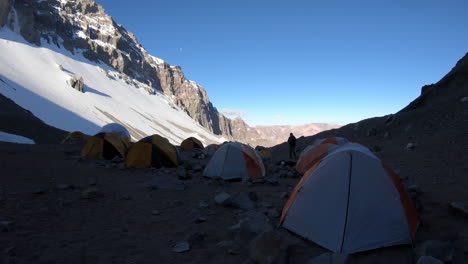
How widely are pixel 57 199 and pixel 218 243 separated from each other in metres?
4.80

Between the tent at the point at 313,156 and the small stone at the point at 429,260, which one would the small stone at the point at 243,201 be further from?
the tent at the point at 313,156

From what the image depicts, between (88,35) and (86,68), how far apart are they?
39648 millimetres

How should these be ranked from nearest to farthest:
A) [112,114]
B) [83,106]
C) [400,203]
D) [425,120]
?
[400,203] < [425,120] < [83,106] < [112,114]

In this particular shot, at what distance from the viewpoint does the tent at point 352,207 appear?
13.9ft

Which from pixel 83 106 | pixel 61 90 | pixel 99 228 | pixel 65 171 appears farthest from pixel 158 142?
pixel 61 90

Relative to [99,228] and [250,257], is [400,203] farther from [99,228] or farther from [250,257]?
[99,228]

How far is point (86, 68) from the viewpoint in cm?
11681

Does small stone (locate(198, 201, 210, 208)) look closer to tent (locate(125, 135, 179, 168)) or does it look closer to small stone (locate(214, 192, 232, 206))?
small stone (locate(214, 192, 232, 206))

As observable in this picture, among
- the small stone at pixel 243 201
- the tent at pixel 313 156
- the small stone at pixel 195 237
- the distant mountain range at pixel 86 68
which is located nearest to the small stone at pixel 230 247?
the small stone at pixel 195 237

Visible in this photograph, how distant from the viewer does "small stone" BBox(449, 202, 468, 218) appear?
191 inches

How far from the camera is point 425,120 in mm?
17375

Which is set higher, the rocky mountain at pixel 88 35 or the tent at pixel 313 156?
the rocky mountain at pixel 88 35

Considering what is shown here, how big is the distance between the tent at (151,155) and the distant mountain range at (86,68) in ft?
160

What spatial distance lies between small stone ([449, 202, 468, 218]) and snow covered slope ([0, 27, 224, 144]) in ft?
197
